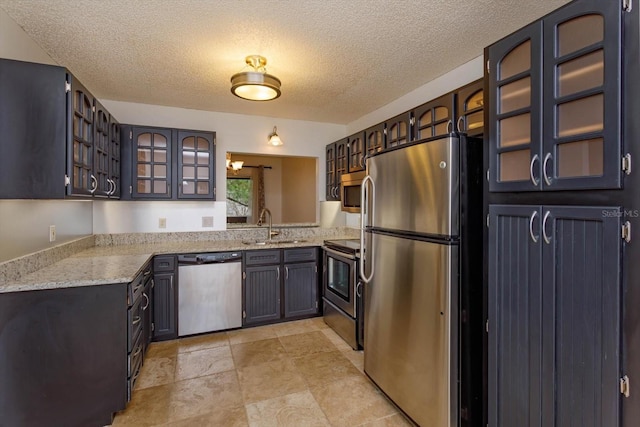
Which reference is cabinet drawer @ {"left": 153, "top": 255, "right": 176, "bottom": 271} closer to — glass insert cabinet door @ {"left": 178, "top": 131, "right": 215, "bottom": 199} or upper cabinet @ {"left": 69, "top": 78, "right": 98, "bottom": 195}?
glass insert cabinet door @ {"left": 178, "top": 131, "right": 215, "bottom": 199}

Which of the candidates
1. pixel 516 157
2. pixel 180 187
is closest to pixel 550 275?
pixel 516 157

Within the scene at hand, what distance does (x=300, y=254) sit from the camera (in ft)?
12.3

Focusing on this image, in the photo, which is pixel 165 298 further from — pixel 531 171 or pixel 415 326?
pixel 531 171

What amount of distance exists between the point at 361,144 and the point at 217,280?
2.10 metres

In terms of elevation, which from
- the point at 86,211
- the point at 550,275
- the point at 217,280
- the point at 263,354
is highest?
the point at 86,211

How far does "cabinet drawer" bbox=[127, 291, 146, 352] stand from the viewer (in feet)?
6.88

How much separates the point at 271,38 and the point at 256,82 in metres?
0.32

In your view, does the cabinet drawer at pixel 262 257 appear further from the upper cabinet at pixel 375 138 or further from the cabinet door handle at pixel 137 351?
the upper cabinet at pixel 375 138

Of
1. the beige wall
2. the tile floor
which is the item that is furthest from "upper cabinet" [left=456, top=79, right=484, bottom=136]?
the beige wall

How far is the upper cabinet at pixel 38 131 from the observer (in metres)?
1.78

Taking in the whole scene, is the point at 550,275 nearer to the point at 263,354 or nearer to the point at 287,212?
the point at 263,354

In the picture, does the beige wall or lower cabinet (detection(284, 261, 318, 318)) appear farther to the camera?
the beige wall

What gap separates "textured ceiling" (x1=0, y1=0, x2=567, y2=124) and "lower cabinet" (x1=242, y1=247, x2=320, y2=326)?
5.86 feet

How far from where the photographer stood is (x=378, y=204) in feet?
7.63
